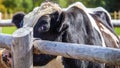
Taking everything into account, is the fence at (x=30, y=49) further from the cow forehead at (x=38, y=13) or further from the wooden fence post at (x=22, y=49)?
the cow forehead at (x=38, y=13)

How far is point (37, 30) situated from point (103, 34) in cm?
102

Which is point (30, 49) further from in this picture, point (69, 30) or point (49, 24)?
point (69, 30)

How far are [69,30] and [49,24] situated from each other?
0.76 feet

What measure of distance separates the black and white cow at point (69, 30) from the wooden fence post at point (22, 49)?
2.60 ft

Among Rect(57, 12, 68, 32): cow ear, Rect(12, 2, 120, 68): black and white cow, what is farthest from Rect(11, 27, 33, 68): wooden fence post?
Rect(57, 12, 68, 32): cow ear

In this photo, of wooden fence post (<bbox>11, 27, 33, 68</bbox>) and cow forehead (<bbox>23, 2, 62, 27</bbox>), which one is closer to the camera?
wooden fence post (<bbox>11, 27, 33, 68</bbox>)

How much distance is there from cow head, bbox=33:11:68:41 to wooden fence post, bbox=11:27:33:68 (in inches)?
33.9

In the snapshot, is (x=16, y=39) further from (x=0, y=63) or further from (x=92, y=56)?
(x=0, y=63)

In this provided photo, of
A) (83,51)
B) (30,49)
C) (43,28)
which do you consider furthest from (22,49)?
(43,28)

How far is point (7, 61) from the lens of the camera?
384cm

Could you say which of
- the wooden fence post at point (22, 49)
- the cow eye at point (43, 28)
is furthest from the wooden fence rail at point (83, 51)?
the cow eye at point (43, 28)

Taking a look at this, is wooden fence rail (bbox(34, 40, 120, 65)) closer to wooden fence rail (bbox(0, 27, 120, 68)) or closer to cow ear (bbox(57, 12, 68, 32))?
wooden fence rail (bbox(0, 27, 120, 68))

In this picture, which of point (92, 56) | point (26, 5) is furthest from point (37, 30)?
point (26, 5)

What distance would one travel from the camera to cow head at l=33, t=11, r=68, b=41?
4039 millimetres
